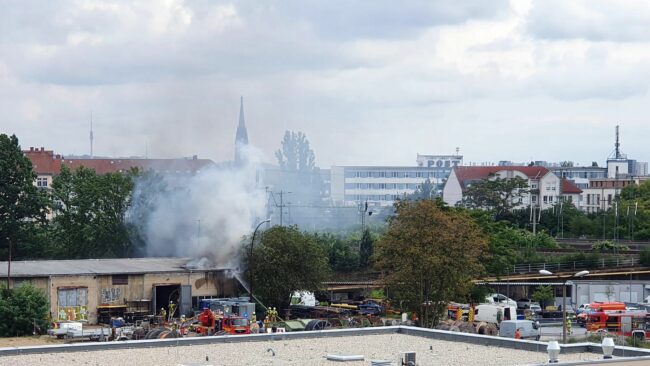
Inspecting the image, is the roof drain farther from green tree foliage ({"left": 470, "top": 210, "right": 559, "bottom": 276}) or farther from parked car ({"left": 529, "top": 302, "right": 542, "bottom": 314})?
parked car ({"left": 529, "top": 302, "right": 542, "bottom": 314})

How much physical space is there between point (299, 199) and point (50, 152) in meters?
36.7

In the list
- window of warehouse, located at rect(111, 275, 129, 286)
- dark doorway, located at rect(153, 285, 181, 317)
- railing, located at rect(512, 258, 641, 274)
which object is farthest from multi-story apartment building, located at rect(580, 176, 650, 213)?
window of warehouse, located at rect(111, 275, 129, 286)

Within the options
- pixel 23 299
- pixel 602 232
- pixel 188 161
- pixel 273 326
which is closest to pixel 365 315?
pixel 273 326

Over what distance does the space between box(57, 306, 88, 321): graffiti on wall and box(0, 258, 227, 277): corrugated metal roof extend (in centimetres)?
210

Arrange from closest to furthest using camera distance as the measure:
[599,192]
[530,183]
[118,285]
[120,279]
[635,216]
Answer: [118,285] < [120,279] < [635,216] < [530,183] < [599,192]

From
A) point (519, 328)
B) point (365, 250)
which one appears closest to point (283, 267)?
point (519, 328)

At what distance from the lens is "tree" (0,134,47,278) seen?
96312mm

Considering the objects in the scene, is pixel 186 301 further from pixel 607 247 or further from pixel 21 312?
pixel 607 247

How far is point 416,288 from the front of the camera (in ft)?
228

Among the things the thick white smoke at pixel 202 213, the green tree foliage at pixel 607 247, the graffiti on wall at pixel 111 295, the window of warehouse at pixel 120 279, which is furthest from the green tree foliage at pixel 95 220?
the green tree foliage at pixel 607 247

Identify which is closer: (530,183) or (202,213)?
(202,213)

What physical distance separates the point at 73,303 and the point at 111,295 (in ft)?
8.66

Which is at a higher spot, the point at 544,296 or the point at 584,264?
the point at 584,264

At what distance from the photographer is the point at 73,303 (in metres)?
70.1
